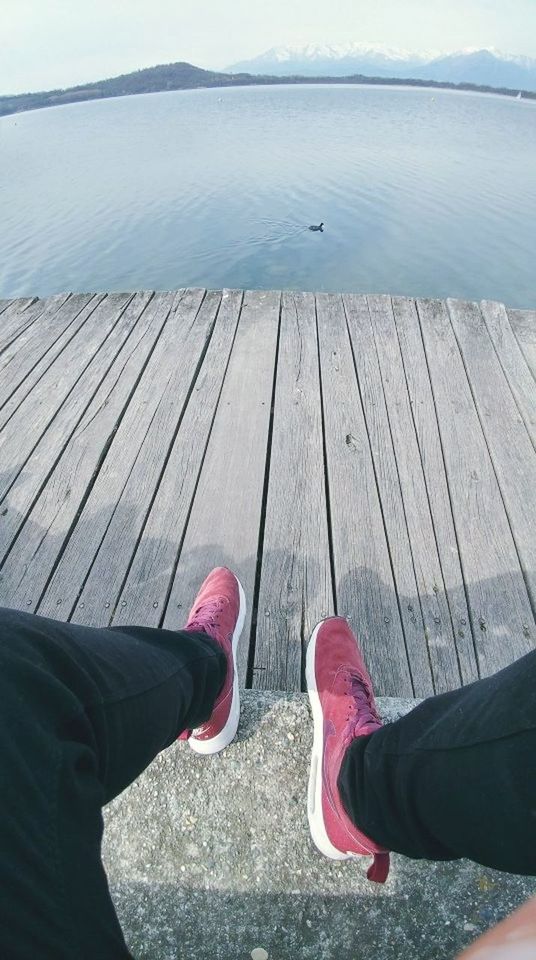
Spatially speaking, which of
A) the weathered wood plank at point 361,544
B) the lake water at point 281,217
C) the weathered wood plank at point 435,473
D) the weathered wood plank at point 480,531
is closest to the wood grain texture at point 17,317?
the weathered wood plank at point 361,544

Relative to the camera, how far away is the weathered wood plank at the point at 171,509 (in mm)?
1892

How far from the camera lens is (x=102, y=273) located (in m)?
11.9

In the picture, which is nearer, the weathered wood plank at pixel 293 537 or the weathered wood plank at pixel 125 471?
the weathered wood plank at pixel 293 537

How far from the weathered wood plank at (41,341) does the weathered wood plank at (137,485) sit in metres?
0.78

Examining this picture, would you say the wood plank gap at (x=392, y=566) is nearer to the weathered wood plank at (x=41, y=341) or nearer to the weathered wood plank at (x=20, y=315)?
the weathered wood plank at (x=41, y=341)

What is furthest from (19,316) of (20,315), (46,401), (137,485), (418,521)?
(418,521)

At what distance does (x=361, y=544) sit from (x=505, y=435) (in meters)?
1.03

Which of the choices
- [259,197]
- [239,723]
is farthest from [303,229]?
[239,723]

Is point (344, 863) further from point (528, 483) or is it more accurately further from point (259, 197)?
point (259, 197)

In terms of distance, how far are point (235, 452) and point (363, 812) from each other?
5.63 ft

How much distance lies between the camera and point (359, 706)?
1.34m

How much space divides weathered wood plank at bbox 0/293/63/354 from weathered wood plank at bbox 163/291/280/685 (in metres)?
1.57

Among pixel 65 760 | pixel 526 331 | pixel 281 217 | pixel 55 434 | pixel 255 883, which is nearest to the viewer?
pixel 65 760

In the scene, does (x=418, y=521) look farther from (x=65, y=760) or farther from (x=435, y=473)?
(x=65, y=760)
